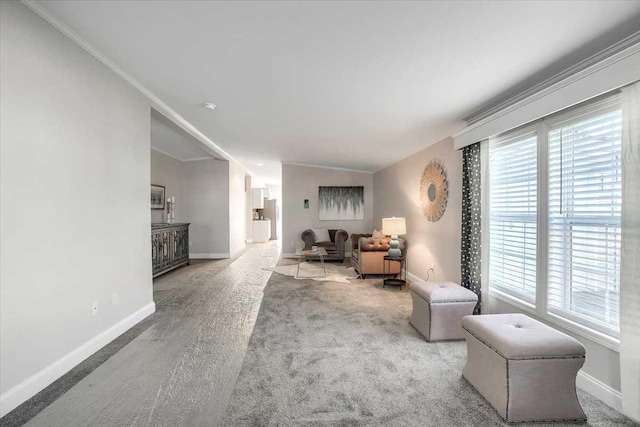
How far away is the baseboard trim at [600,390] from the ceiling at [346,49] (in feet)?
7.38

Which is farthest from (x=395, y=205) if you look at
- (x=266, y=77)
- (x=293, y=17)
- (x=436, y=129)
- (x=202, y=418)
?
(x=202, y=418)

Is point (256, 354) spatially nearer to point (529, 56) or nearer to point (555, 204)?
point (555, 204)

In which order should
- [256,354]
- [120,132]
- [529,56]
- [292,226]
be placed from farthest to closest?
1. [292,226]
2. [120,132]
3. [256,354]
4. [529,56]

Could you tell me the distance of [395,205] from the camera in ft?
20.4

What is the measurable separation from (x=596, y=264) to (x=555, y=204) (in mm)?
540

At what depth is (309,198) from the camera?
7938mm

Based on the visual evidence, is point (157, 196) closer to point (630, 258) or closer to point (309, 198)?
→ point (309, 198)

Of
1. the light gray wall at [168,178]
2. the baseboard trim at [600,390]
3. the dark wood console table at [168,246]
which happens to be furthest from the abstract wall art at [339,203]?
the baseboard trim at [600,390]

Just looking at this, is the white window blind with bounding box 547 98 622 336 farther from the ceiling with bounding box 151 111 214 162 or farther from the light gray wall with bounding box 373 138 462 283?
the ceiling with bounding box 151 111 214 162

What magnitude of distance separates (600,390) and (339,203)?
626cm

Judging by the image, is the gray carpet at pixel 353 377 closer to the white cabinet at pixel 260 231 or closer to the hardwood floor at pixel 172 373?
the hardwood floor at pixel 172 373

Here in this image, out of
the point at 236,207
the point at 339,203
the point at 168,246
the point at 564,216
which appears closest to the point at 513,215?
the point at 564,216

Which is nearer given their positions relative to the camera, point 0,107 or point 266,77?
point 0,107

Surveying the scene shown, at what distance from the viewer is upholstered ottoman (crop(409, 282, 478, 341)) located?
111 inches
